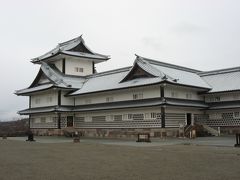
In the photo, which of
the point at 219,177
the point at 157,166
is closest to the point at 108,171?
the point at 157,166

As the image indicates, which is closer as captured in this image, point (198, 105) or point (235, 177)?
point (235, 177)

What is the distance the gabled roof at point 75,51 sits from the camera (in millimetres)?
49838

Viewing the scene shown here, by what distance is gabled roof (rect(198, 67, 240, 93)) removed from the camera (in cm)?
3891

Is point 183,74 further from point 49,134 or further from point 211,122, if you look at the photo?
point 49,134

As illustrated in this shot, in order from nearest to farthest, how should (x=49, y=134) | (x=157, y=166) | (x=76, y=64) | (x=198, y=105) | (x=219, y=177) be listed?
(x=219, y=177) → (x=157, y=166) → (x=198, y=105) → (x=49, y=134) → (x=76, y=64)

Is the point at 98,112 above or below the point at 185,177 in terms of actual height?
above

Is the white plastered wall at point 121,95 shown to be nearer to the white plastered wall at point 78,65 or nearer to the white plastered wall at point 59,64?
the white plastered wall at point 78,65

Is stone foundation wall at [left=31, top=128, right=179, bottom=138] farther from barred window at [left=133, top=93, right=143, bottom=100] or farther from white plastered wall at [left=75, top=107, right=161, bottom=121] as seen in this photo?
barred window at [left=133, top=93, right=143, bottom=100]

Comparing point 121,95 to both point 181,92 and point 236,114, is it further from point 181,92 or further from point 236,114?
point 236,114

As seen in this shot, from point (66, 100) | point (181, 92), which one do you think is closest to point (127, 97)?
point (181, 92)

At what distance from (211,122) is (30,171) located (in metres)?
31.7

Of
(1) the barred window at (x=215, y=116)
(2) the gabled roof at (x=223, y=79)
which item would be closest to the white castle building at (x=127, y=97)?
(2) the gabled roof at (x=223, y=79)

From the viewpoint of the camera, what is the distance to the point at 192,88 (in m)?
38.8

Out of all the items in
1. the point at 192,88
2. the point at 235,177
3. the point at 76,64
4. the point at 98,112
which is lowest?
the point at 235,177
